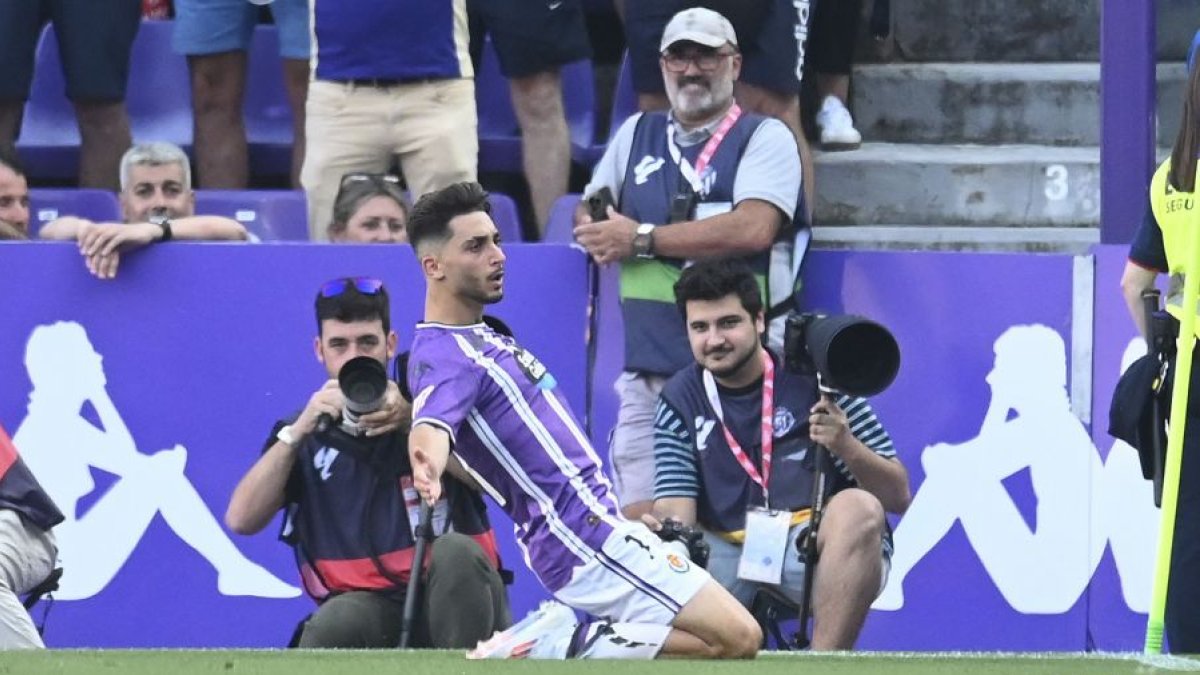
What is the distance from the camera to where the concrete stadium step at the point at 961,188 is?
9625 mm

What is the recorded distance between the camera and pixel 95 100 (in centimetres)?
966

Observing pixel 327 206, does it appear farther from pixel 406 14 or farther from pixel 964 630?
pixel 964 630

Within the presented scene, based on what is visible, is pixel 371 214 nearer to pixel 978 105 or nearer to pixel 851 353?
pixel 851 353

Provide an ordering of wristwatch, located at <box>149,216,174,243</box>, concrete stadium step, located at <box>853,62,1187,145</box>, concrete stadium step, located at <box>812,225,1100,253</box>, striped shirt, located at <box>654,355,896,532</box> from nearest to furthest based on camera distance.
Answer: striped shirt, located at <box>654,355,896,532</box>, wristwatch, located at <box>149,216,174,243</box>, concrete stadium step, located at <box>812,225,1100,253</box>, concrete stadium step, located at <box>853,62,1187,145</box>

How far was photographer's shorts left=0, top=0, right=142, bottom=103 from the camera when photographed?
9406 mm

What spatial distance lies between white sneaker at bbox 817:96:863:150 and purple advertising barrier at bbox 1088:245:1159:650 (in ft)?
4.73

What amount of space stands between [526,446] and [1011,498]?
2.10 m

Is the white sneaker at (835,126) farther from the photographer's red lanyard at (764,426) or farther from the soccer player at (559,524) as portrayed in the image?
the soccer player at (559,524)

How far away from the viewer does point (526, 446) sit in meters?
6.65

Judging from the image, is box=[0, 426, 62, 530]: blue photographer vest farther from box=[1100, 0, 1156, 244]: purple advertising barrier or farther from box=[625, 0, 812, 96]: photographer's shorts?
box=[1100, 0, 1156, 244]: purple advertising barrier

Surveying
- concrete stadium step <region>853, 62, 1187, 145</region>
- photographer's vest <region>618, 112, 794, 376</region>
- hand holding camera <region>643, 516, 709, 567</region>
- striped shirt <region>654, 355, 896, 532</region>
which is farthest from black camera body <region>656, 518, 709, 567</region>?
concrete stadium step <region>853, 62, 1187, 145</region>

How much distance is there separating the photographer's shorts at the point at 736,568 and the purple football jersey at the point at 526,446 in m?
0.88

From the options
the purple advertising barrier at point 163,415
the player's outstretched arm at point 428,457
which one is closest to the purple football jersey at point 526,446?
the player's outstretched arm at point 428,457

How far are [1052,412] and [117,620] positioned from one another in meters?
2.90
